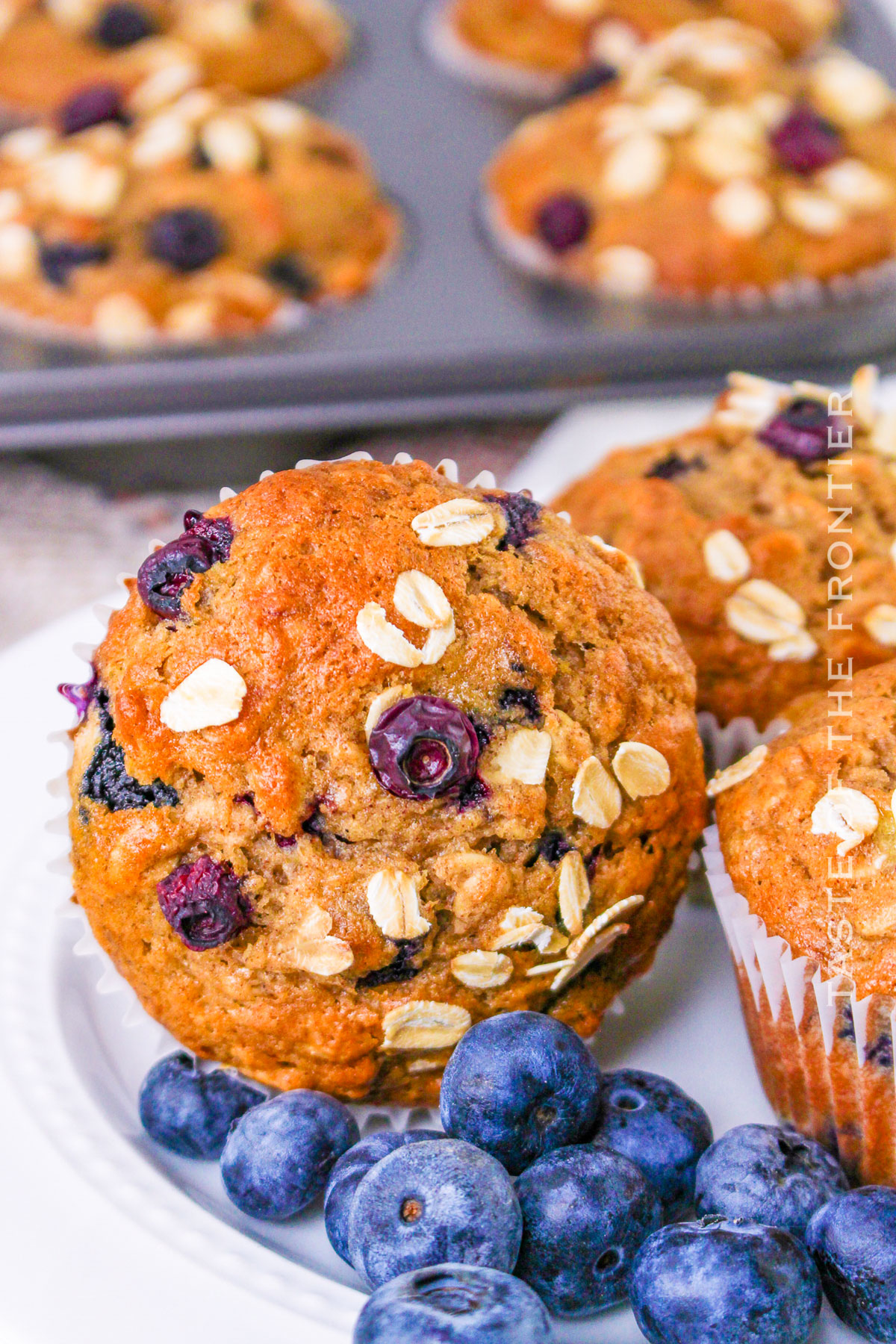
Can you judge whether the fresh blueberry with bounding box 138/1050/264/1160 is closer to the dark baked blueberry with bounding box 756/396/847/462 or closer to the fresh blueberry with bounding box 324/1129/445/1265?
the fresh blueberry with bounding box 324/1129/445/1265

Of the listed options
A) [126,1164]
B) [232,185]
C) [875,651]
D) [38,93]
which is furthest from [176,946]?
[38,93]

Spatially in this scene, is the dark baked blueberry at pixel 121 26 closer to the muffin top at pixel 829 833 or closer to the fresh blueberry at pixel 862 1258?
the muffin top at pixel 829 833


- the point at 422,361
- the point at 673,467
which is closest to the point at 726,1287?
the point at 673,467

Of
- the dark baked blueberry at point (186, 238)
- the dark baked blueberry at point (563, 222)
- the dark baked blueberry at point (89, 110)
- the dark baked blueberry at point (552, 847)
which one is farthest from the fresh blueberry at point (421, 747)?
the dark baked blueberry at point (89, 110)

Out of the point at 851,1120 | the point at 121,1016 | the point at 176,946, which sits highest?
the point at 176,946

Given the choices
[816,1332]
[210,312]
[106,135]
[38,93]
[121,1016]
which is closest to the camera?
[816,1332]

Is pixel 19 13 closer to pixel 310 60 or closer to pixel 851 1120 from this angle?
pixel 310 60
